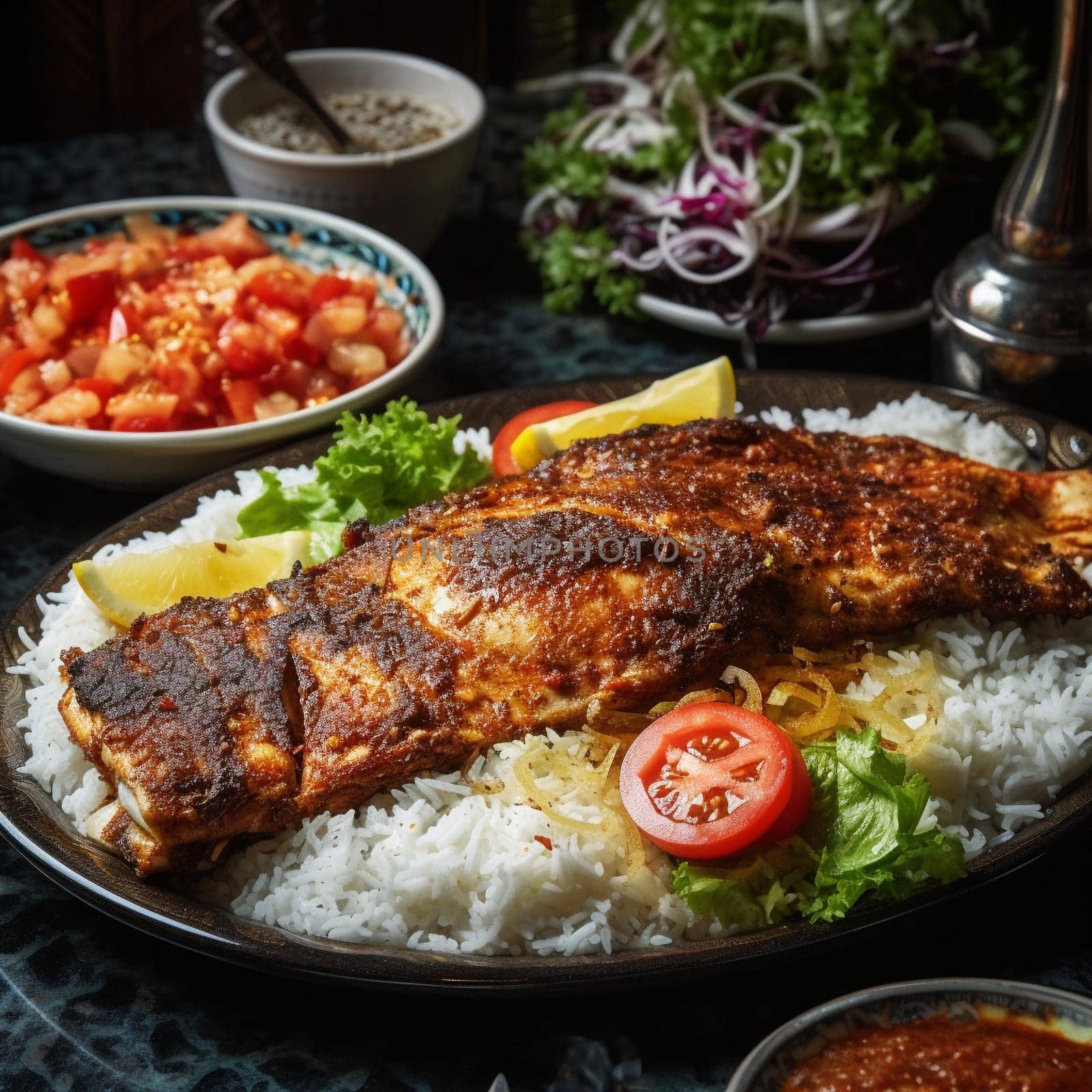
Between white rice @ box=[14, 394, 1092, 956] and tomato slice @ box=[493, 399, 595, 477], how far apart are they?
130 cm

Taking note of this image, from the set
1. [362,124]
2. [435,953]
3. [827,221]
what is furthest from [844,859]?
[362,124]

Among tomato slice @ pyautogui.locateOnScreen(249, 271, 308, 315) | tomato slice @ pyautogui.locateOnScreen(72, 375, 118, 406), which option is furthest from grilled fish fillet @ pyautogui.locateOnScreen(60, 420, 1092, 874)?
tomato slice @ pyautogui.locateOnScreen(249, 271, 308, 315)

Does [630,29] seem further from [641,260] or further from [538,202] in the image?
[641,260]

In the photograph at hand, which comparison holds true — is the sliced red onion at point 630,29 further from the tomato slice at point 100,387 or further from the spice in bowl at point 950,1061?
the spice in bowl at point 950,1061

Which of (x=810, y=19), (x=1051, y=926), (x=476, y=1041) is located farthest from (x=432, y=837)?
(x=810, y=19)

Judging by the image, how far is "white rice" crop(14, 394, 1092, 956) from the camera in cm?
282

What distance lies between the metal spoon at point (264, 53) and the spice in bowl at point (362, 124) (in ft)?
0.26

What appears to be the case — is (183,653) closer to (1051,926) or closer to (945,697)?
(945,697)

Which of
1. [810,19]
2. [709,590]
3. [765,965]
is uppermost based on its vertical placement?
[810,19]

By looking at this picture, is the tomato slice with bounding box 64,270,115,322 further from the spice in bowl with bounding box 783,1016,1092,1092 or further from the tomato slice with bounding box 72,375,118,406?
the spice in bowl with bounding box 783,1016,1092,1092

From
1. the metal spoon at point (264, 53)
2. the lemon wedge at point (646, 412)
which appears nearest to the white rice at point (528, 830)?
the lemon wedge at point (646, 412)

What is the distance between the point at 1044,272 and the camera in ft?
15.1

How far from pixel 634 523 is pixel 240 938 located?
1.34 meters

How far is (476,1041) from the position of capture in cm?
275
